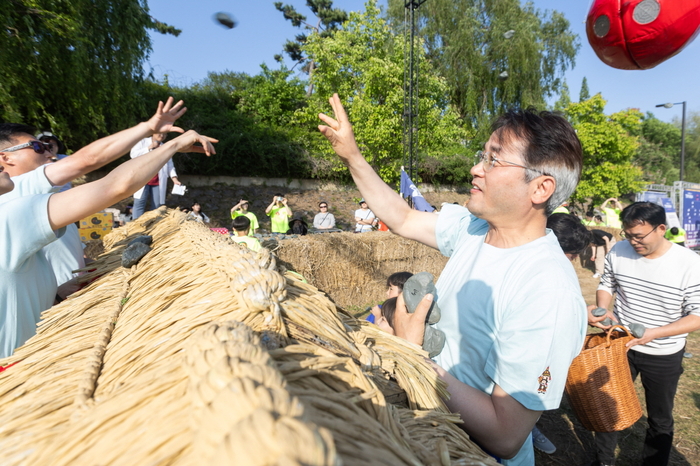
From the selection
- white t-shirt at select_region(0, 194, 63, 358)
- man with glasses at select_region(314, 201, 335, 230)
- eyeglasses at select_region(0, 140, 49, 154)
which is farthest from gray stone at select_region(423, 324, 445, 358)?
man with glasses at select_region(314, 201, 335, 230)

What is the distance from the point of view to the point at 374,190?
196 centimetres

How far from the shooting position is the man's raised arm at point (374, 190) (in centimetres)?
191

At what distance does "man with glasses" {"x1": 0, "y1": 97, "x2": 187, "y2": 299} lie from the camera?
2014 millimetres

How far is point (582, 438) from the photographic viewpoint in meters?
4.02

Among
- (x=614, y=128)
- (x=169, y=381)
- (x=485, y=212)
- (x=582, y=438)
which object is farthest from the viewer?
(x=614, y=128)

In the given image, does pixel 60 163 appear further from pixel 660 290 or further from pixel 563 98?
pixel 563 98

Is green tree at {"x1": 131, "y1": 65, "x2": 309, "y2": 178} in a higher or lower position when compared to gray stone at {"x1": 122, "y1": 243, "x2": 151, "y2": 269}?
higher

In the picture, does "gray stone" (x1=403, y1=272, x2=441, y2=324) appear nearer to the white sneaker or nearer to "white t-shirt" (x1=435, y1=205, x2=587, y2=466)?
"white t-shirt" (x1=435, y1=205, x2=587, y2=466)

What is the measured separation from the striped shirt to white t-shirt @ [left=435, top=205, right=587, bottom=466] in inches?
96.1

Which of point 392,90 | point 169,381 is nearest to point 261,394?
point 169,381

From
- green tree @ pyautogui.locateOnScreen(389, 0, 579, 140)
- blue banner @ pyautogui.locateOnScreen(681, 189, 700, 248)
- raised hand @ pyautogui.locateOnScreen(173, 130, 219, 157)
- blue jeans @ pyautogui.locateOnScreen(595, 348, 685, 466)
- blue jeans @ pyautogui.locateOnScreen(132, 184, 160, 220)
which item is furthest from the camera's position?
green tree @ pyautogui.locateOnScreen(389, 0, 579, 140)

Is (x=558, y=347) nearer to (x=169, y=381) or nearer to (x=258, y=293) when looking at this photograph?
(x=258, y=293)

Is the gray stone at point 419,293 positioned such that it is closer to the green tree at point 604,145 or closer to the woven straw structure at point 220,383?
the woven straw structure at point 220,383

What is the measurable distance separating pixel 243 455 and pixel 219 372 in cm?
13
